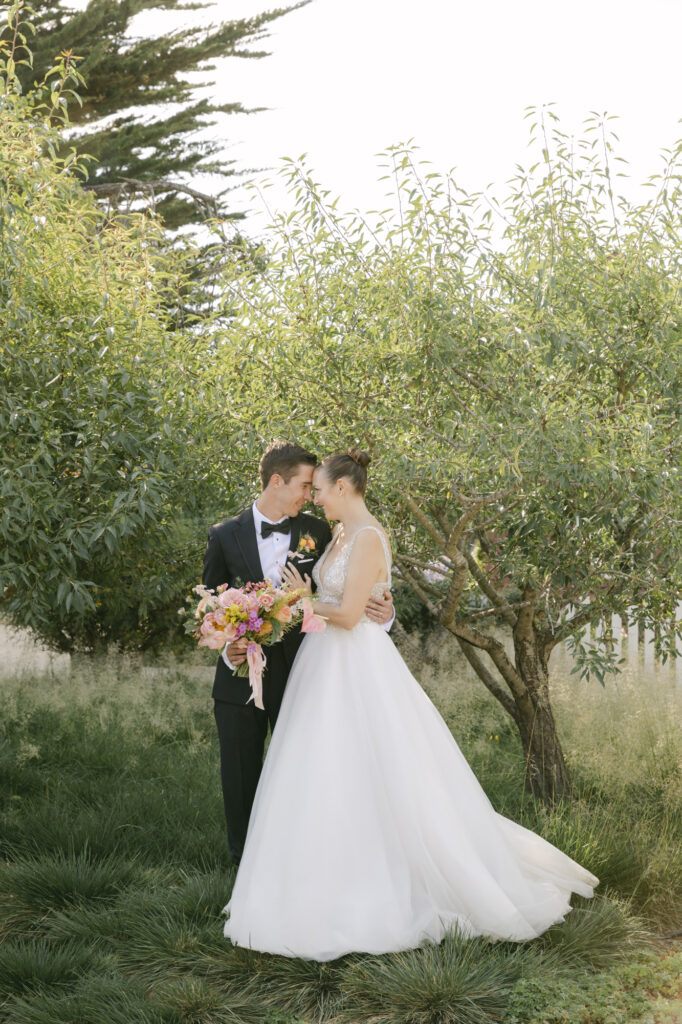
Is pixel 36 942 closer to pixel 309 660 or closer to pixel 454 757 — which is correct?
pixel 309 660

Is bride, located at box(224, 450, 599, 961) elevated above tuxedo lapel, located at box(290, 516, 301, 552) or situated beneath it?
situated beneath

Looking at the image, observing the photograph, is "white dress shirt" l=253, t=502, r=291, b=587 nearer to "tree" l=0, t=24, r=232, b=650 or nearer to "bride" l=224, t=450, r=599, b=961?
"bride" l=224, t=450, r=599, b=961

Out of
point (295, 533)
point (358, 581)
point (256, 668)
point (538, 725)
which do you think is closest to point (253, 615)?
point (256, 668)

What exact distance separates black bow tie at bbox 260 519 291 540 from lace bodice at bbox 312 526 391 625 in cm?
27

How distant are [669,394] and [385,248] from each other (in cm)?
161

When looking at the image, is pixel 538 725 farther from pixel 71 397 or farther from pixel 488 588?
pixel 71 397

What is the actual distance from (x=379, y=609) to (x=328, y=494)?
0.58 meters

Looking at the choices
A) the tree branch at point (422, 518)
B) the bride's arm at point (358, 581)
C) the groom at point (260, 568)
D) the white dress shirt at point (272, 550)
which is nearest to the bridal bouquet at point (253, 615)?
the bride's arm at point (358, 581)

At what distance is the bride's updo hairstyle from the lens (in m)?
4.46

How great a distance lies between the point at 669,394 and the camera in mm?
4969

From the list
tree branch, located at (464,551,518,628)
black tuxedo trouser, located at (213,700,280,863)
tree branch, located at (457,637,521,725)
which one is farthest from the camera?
tree branch, located at (457,637,521,725)

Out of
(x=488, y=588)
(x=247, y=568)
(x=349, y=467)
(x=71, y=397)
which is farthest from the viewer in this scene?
(x=488, y=588)

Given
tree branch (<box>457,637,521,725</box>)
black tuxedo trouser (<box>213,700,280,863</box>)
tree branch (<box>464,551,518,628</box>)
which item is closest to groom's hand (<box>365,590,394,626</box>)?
black tuxedo trouser (<box>213,700,280,863</box>)

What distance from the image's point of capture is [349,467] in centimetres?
447
